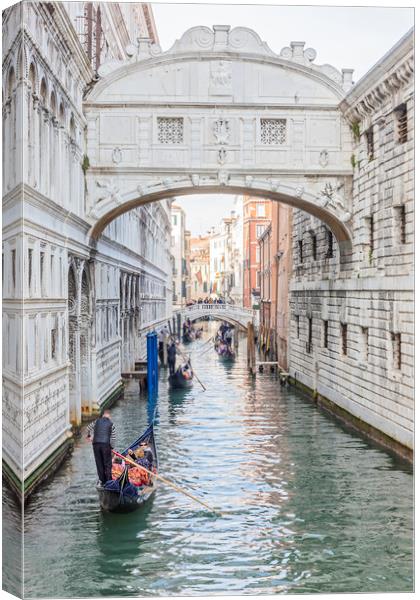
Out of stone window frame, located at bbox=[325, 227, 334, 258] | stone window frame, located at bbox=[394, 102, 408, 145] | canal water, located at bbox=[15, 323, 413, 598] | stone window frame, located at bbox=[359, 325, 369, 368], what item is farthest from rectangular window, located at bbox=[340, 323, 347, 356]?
stone window frame, located at bbox=[394, 102, 408, 145]

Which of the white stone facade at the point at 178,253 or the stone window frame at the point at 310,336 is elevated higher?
the white stone facade at the point at 178,253

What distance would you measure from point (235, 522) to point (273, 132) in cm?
548

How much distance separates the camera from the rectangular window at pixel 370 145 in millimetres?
10656

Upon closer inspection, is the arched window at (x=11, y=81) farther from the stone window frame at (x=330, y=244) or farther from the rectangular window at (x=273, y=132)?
the stone window frame at (x=330, y=244)

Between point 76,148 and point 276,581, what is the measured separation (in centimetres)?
613

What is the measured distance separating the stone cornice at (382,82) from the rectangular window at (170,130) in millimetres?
2065

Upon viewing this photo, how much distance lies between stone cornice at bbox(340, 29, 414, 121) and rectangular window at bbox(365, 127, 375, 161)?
0.22 m

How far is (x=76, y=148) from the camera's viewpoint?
10.7m

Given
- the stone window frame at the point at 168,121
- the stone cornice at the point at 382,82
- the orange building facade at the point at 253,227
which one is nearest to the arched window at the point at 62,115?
the stone window frame at the point at 168,121

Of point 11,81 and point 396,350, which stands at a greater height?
point 11,81

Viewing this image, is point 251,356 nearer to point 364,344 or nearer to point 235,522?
point 364,344

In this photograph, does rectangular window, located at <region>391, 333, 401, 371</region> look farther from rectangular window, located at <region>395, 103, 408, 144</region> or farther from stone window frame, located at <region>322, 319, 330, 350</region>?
stone window frame, located at <region>322, 319, 330, 350</region>

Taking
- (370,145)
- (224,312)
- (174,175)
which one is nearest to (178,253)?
(224,312)

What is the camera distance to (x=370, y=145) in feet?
35.4
